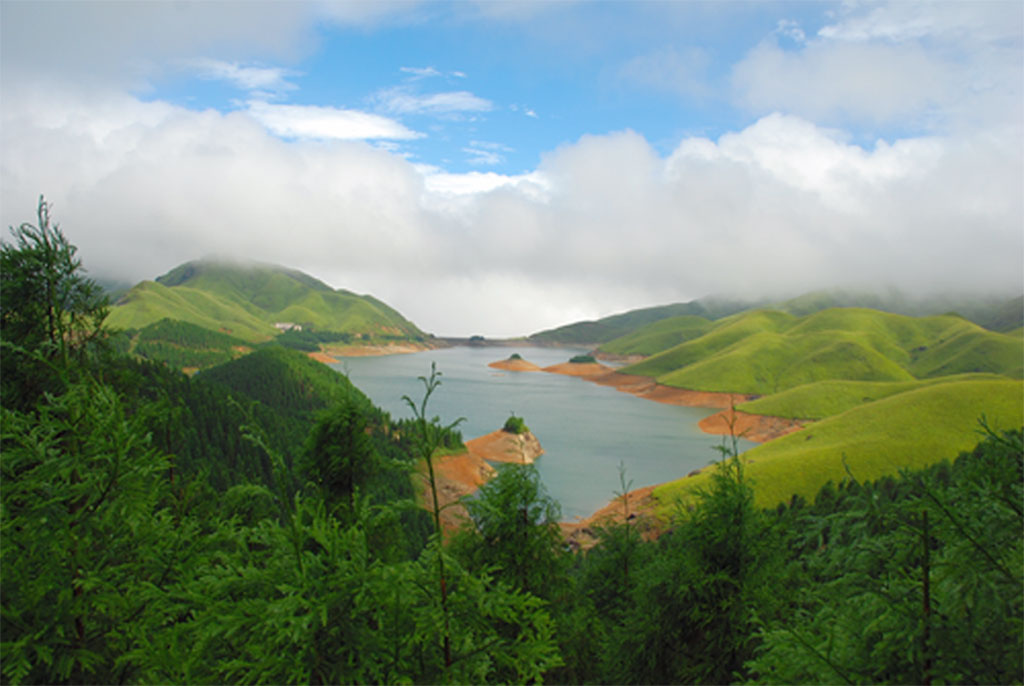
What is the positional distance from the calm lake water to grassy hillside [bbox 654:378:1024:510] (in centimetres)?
853

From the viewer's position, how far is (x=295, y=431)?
207ft

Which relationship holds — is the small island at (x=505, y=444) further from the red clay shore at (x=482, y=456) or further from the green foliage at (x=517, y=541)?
the green foliage at (x=517, y=541)

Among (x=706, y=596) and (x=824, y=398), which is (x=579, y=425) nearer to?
(x=824, y=398)

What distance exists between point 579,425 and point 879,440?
5020cm

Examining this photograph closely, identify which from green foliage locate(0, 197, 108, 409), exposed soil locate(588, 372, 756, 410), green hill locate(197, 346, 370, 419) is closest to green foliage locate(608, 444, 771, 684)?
green foliage locate(0, 197, 108, 409)

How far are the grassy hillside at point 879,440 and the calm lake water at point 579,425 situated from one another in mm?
8528

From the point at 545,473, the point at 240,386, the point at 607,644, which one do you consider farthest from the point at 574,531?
the point at 240,386

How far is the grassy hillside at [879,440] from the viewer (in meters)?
52.8

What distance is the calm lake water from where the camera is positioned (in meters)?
65.6

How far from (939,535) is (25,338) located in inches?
499

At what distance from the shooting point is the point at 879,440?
2480 inches

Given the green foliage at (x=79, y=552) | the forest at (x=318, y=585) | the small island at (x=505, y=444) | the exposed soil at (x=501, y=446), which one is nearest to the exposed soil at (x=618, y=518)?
the exposed soil at (x=501, y=446)

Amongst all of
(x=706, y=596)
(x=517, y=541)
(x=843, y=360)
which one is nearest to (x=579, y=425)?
(x=517, y=541)

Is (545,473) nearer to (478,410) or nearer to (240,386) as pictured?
(478,410)
